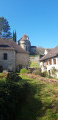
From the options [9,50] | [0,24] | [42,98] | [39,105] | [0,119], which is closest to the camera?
[0,119]

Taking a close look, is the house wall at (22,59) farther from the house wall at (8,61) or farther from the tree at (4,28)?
the tree at (4,28)

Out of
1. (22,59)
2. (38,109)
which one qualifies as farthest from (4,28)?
(38,109)

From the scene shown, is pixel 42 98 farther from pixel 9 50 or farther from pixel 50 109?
pixel 9 50

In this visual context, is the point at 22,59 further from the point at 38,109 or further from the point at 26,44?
the point at 26,44

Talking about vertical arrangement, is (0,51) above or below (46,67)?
above

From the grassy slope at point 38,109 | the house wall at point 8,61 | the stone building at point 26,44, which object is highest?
the stone building at point 26,44

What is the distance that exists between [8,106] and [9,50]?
18.4 meters

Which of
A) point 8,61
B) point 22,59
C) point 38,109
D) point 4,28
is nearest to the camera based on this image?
point 38,109

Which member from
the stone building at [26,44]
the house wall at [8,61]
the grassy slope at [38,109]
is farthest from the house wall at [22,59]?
the stone building at [26,44]

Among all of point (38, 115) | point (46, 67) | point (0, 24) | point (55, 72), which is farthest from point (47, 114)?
point (0, 24)

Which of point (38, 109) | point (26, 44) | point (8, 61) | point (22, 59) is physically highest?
point (26, 44)

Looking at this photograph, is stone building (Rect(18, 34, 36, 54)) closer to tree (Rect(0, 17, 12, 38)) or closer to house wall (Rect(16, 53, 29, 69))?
tree (Rect(0, 17, 12, 38))

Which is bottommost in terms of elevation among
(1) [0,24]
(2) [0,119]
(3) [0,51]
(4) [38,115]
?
(4) [38,115]

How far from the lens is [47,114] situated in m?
4.88
